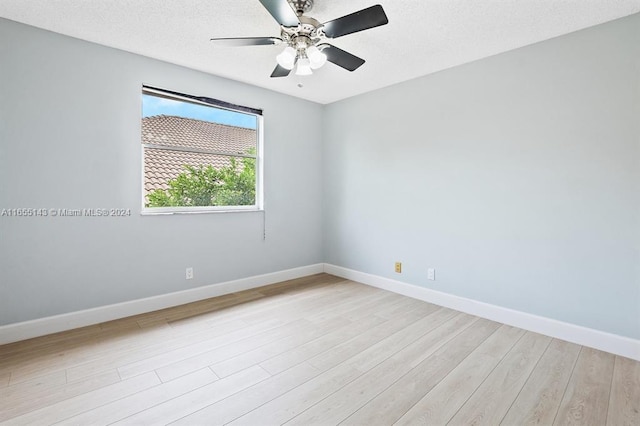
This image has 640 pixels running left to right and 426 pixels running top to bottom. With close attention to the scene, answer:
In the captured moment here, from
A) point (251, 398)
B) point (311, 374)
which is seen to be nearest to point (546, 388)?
point (311, 374)

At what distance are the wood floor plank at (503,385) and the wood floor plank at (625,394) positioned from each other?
406 millimetres

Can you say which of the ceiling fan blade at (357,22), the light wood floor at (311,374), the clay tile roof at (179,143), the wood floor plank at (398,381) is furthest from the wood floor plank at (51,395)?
the ceiling fan blade at (357,22)

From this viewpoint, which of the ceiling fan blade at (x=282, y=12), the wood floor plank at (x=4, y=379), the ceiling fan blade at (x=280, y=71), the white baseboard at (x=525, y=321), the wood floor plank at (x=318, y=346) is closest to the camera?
the ceiling fan blade at (x=282, y=12)

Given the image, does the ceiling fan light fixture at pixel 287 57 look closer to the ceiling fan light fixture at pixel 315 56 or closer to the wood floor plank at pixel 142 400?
the ceiling fan light fixture at pixel 315 56

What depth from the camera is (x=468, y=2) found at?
6.89ft

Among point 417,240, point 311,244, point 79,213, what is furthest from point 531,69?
point 79,213

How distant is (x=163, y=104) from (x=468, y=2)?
9.51ft

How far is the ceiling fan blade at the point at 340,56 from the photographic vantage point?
7.32 feet

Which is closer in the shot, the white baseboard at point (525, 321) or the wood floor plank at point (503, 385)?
the wood floor plank at point (503, 385)

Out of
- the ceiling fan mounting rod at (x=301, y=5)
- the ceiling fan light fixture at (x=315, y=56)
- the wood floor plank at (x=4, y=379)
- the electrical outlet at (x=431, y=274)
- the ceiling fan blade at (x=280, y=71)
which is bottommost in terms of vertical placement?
the wood floor plank at (x=4, y=379)

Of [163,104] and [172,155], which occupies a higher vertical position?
[163,104]

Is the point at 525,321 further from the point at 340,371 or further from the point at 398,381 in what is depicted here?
the point at 340,371

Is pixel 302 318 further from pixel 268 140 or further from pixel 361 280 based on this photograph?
pixel 268 140

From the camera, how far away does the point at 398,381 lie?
77.1 inches
